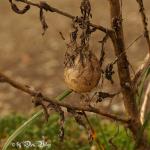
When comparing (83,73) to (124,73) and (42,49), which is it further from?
(42,49)

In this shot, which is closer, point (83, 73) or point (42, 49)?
point (83, 73)

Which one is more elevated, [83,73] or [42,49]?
[42,49]

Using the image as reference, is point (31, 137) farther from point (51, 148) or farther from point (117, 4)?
point (117, 4)

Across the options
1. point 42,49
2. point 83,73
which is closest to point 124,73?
point 83,73

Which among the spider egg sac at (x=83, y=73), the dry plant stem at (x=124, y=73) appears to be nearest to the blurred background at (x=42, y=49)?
the dry plant stem at (x=124, y=73)

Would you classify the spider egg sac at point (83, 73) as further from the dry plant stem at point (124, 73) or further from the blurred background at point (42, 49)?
the blurred background at point (42, 49)

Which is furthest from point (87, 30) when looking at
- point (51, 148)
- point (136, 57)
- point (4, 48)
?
point (4, 48)
